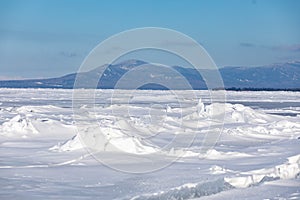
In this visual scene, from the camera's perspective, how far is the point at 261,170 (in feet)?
29.2

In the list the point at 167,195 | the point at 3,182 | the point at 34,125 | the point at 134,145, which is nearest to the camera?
the point at 167,195

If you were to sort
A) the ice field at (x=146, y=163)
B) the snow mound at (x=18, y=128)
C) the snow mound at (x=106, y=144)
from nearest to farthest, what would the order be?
the ice field at (x=146, y=163) → the snow mound at (x=106, y=144) → the snow mound at (x=18, y=128)

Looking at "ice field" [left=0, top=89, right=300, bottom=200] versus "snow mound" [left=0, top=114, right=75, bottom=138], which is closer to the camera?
"ice field" [left=0, top=89, right=300, bottom=200]

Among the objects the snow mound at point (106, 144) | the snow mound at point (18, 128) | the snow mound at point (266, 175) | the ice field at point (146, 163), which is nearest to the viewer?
the ice field at point (146, 163)

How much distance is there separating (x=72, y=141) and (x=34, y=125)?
375cm

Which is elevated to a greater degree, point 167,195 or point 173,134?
point 173,134

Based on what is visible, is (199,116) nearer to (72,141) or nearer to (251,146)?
(251,146)

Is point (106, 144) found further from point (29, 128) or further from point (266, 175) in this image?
point (29, 128)

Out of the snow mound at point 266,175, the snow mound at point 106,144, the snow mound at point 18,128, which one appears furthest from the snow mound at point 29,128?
the snow mound at point 266,175

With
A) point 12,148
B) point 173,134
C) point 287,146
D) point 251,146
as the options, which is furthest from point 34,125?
point 287,146

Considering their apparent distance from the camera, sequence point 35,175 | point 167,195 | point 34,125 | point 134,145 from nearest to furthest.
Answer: point 167,195 < point 35,175 < point 134,145 < point 34,125

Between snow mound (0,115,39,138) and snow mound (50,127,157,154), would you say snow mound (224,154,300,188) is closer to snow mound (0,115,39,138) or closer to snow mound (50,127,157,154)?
snow mound (50,127,157,154)

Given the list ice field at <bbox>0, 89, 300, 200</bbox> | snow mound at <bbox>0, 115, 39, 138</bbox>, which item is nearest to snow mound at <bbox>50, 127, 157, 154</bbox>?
ice field at <bbox>0, 89, 300, 200</bbox>

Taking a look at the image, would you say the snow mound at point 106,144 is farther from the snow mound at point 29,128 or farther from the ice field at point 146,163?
the snow mound at point 29,128
